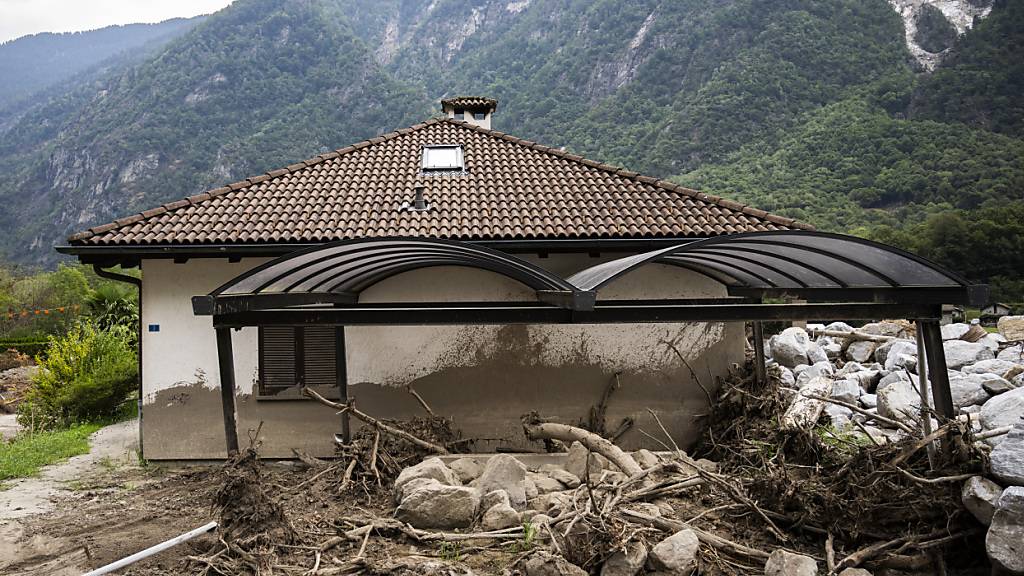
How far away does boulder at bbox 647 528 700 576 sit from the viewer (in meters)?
5.14

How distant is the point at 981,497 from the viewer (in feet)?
17.4

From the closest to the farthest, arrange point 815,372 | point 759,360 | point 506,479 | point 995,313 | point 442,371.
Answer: point 506,479
point 759,360
point 442,371
point 815,372
point 995,313

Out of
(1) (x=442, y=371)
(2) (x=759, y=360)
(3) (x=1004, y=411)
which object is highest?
(3) (x=1004, y=411)

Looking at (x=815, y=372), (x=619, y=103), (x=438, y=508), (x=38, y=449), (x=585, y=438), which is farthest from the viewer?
(x=619, y=103)

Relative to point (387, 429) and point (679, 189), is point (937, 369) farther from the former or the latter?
point (679, 189)

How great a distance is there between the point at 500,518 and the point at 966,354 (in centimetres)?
1240

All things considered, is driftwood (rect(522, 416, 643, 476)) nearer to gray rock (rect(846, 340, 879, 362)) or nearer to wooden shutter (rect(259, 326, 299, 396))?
wooden shutter (rect(259, 326, 299, 396))

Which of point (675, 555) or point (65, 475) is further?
point (65, 475)

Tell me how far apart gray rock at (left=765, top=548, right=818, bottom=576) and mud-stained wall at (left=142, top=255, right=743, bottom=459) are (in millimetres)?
4794

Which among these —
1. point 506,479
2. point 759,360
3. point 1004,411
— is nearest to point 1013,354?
point 759,360

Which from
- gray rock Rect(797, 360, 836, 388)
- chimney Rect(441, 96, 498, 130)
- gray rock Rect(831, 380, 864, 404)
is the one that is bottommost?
gray rock Rect(797, 360, 836, 388)

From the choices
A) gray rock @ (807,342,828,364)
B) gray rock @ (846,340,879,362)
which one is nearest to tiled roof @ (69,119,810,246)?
gray rock @ (807,342,828,364)

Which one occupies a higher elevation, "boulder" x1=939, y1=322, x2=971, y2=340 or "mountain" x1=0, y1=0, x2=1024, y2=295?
"mountain" x1=0, y1=0, x2=1024, y2=295

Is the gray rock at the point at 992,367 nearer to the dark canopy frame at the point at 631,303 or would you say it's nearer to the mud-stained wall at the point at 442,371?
the mud-stained wall at the point at 442,371
